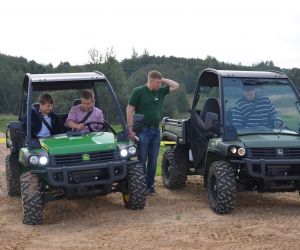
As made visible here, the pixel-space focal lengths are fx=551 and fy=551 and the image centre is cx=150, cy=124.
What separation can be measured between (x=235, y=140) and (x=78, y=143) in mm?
2046

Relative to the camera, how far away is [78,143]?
22.8ft

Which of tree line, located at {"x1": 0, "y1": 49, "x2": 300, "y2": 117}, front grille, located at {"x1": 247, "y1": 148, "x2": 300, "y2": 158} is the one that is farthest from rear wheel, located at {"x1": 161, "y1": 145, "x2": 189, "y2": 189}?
tree line, located at {"x1": 0, "y1": 49, "x2": 300, "y2": 117}

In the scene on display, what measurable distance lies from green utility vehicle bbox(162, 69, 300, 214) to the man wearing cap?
15 millimetres

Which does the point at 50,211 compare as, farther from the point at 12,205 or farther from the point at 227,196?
the point at 227,196

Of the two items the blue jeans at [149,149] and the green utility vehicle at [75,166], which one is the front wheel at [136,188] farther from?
the blue jeans at [149,149]

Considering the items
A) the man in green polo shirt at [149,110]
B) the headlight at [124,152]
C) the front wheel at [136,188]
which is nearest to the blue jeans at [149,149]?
the man in green polo shirt at [149,110]

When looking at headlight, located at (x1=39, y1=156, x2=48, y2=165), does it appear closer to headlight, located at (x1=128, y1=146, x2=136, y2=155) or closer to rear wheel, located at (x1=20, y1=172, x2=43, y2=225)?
rear wheel, located at (x1=20, y1=172, x2=43, y2=225)

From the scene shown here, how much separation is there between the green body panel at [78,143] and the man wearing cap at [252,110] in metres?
1.74

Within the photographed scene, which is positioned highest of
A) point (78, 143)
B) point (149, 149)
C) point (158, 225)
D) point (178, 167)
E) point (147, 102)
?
point (147, 102)

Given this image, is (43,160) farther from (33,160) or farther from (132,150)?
(132,150)

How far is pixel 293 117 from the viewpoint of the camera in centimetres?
778

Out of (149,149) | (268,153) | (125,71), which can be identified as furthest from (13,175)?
(125,71)

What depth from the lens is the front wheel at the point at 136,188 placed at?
23.3 feet

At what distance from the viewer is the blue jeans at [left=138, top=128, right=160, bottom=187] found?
340 inches
